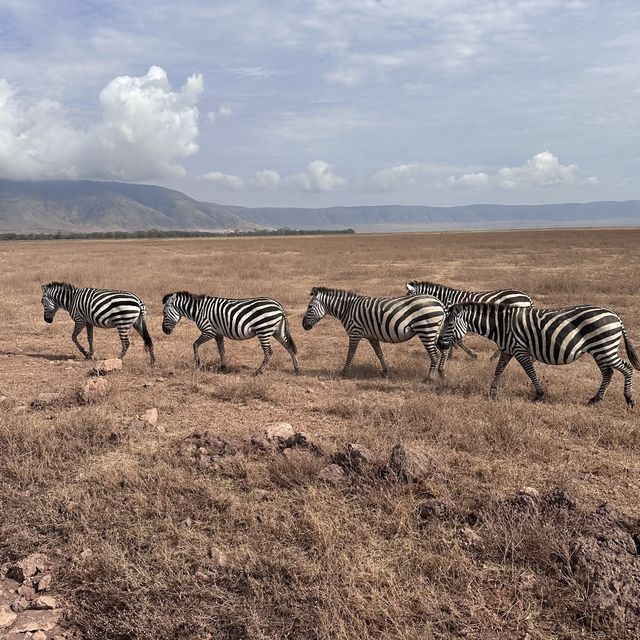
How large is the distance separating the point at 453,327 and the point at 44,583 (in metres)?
6.91

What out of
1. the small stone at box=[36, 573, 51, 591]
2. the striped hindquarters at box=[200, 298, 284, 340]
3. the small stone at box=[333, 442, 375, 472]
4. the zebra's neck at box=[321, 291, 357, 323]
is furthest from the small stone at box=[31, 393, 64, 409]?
the zebra's neck at box=[321, 291, 357, 323]

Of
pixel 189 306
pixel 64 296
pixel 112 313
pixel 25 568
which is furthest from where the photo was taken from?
pixel 64 296

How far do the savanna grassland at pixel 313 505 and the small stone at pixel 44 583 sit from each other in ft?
0.24

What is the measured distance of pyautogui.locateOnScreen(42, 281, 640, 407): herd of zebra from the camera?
7.45 m

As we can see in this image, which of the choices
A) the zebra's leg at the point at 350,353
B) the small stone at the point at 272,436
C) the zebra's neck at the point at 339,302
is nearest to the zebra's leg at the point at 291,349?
the zebra's leg at the point at 350,353

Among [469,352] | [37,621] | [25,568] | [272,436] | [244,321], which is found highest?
[244,321]

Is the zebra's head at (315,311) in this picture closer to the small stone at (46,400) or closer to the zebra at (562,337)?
the zebra at (562,337)

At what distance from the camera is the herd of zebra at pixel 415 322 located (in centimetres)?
745

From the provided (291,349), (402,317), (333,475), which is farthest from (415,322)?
(333,475)

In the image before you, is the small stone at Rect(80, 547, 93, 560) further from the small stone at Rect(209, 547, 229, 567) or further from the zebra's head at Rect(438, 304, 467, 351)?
the zebra's head at Rect(438, 304, 467, 351)

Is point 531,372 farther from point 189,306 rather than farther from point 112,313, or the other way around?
point 112,313

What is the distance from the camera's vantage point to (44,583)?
365 centimetres

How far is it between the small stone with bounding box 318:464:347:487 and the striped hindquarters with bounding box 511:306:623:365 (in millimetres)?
4201

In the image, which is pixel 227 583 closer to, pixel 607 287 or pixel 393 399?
pixel 393 399
